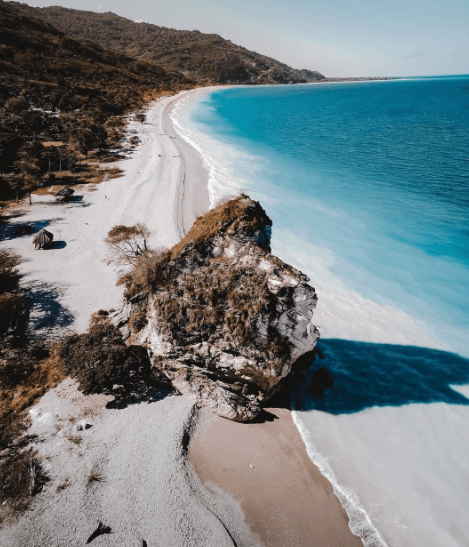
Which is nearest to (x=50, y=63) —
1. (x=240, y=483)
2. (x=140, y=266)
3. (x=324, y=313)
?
(x=140, y=266)

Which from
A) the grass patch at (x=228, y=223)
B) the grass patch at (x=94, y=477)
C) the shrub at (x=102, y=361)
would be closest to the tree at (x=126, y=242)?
the shrub at (x=102, y=361)

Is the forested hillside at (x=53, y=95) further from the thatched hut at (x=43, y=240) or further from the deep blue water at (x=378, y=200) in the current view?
the deep blue water at (x=378, y=200)

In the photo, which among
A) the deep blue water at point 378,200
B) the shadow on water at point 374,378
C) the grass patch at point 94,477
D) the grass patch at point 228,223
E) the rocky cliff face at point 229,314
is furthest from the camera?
the deep blue water at point 378,200

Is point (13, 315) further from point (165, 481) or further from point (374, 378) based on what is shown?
point (374, 378)

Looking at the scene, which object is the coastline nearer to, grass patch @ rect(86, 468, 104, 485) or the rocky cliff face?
the rocky cliff face

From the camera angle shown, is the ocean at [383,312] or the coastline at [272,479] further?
the ocean at [383,312]

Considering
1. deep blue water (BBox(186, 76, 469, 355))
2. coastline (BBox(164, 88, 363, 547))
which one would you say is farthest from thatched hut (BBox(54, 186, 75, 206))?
coastline (BBox(164, 88, 363, 547))

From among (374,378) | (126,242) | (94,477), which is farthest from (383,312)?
(126,242)
